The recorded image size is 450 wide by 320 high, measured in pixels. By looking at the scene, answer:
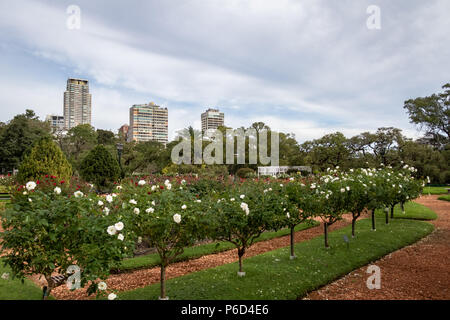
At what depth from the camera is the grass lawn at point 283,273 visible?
440cm

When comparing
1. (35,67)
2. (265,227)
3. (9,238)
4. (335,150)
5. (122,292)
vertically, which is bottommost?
(122,292)

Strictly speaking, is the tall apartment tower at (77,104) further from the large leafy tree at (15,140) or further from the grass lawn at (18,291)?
the grass lawn at (18,291)

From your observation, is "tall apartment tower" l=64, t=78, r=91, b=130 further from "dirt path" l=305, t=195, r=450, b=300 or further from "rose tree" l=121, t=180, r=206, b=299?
"dirt path" l=305, t=195, r=450, b=300

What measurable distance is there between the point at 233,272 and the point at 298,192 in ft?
6.79

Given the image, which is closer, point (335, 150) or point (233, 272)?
point (233, 272)

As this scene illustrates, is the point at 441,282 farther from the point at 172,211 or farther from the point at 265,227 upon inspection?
the point at 172,211

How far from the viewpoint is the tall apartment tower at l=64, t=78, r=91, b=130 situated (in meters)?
103

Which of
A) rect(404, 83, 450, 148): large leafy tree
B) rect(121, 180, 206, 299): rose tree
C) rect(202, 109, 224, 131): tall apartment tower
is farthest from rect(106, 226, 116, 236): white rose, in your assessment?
rect(202, 109, 224, 131): tall apartment tower

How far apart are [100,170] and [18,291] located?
36.1ft

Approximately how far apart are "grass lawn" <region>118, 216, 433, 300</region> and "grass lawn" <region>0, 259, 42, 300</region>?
1.38 m

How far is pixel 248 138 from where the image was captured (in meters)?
34.3

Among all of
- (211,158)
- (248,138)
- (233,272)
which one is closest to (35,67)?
(233,272)

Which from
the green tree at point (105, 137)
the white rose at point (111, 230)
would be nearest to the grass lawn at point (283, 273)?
the white rose at point (111, 230)

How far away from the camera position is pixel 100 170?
49.5 ft
